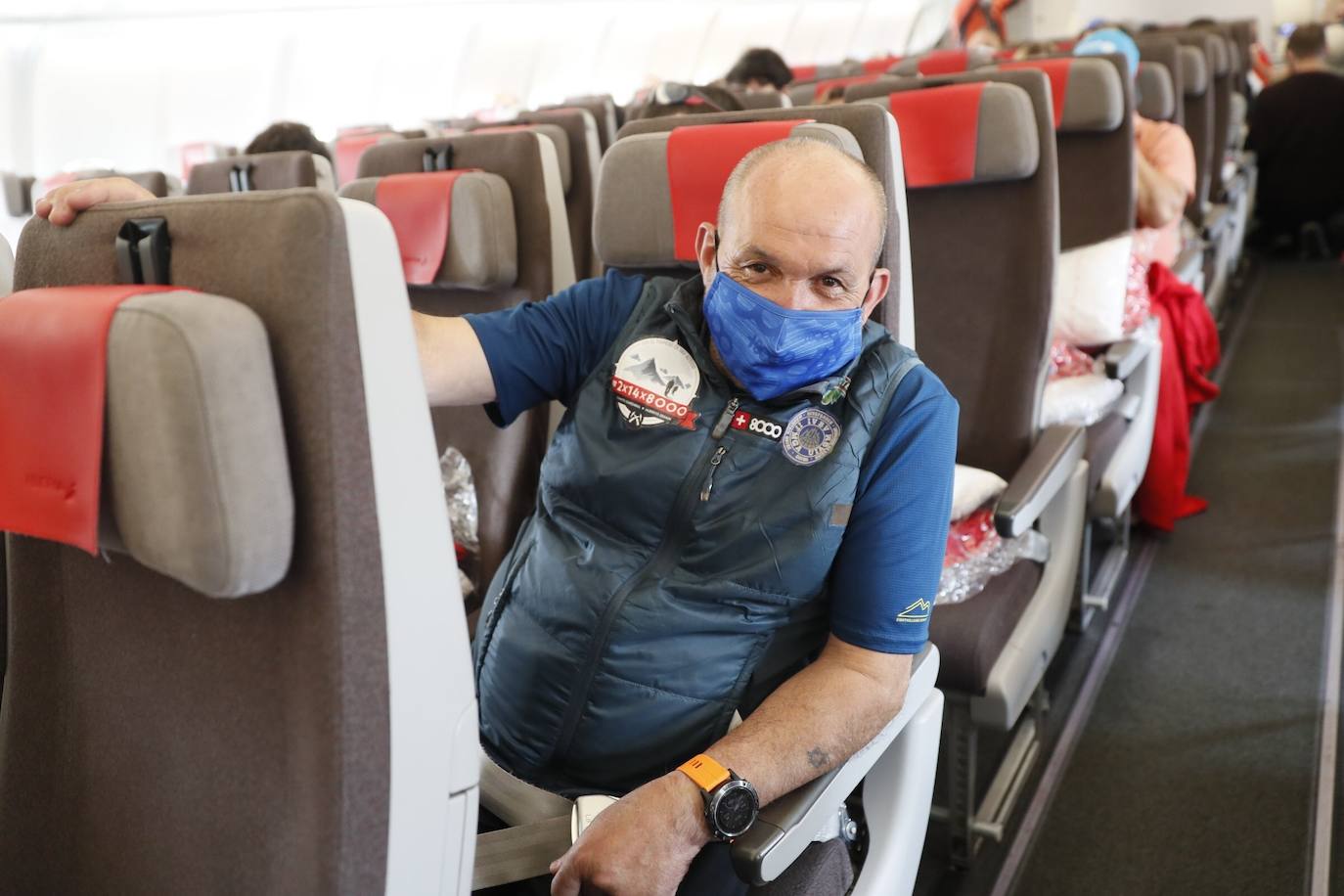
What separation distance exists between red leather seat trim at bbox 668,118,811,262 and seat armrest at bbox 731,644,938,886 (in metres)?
0.76

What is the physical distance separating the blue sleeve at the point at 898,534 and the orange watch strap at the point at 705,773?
259mm

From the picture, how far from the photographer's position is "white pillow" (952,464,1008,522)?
7.45 ft

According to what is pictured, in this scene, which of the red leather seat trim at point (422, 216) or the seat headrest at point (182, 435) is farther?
the red leather seat trim at point (422, 216)

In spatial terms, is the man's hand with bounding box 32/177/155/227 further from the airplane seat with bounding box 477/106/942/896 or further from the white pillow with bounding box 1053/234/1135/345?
the white pillow with bounding box 1053/234/1135/345

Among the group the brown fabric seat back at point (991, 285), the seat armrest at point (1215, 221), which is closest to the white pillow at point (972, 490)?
the brown fabric seat back at point (991, 285)

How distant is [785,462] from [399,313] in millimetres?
693

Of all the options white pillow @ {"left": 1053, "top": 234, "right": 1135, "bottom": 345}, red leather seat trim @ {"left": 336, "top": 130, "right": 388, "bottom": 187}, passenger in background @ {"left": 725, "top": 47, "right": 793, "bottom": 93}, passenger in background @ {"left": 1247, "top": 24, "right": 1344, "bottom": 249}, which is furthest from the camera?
passenger in background @ {"left": 1247, "top": 24, "right": 1344, "bottom": 249}

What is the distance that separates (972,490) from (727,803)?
48.6 inches

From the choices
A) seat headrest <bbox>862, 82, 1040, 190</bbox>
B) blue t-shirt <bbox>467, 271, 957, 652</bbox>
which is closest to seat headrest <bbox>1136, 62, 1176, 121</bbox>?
seat headrest <bbox>862, 82, 1040, 190</bbox>

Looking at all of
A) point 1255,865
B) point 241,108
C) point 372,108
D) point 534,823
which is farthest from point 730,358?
point 372,108

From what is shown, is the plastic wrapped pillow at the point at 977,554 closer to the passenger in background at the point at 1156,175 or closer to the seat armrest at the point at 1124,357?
the seat armrest at the point at 1124,357

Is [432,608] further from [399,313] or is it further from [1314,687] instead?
[1314,687]

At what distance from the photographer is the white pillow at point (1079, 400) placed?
2.87m

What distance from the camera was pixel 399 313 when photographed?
2.74ft
